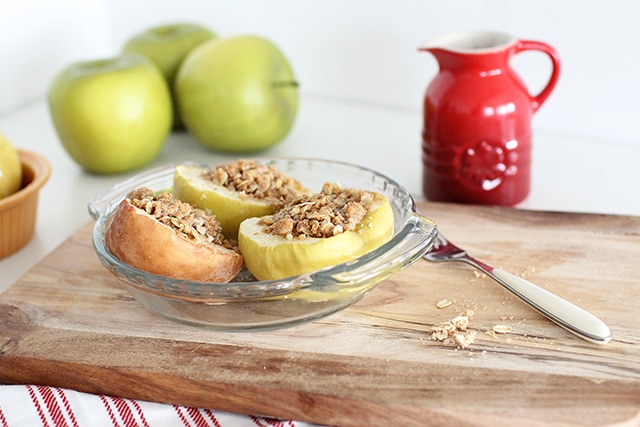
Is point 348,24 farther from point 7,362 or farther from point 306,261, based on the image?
point 7,362

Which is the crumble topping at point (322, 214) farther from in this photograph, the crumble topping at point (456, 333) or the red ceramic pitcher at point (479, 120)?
the red ceramic pitcher at point (479, 120)

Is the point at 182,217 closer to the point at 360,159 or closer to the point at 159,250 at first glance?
the point at 159,250

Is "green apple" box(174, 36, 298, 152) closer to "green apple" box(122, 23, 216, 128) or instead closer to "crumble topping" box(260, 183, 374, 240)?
"green apple" box(122, 23, 216, 128)

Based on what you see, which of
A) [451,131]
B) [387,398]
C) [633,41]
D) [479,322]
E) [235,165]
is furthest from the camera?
[633,41]

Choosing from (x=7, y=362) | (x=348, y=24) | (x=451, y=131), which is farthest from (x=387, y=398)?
(x=348, y=24)

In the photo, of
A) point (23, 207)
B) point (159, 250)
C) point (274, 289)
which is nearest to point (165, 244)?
point (159, 250)

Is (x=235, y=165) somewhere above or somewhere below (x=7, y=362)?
above

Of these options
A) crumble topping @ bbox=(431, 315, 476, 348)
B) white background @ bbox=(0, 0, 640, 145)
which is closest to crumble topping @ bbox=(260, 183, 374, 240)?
crumble topping @ bbox=(431, 315, 476, 348)
